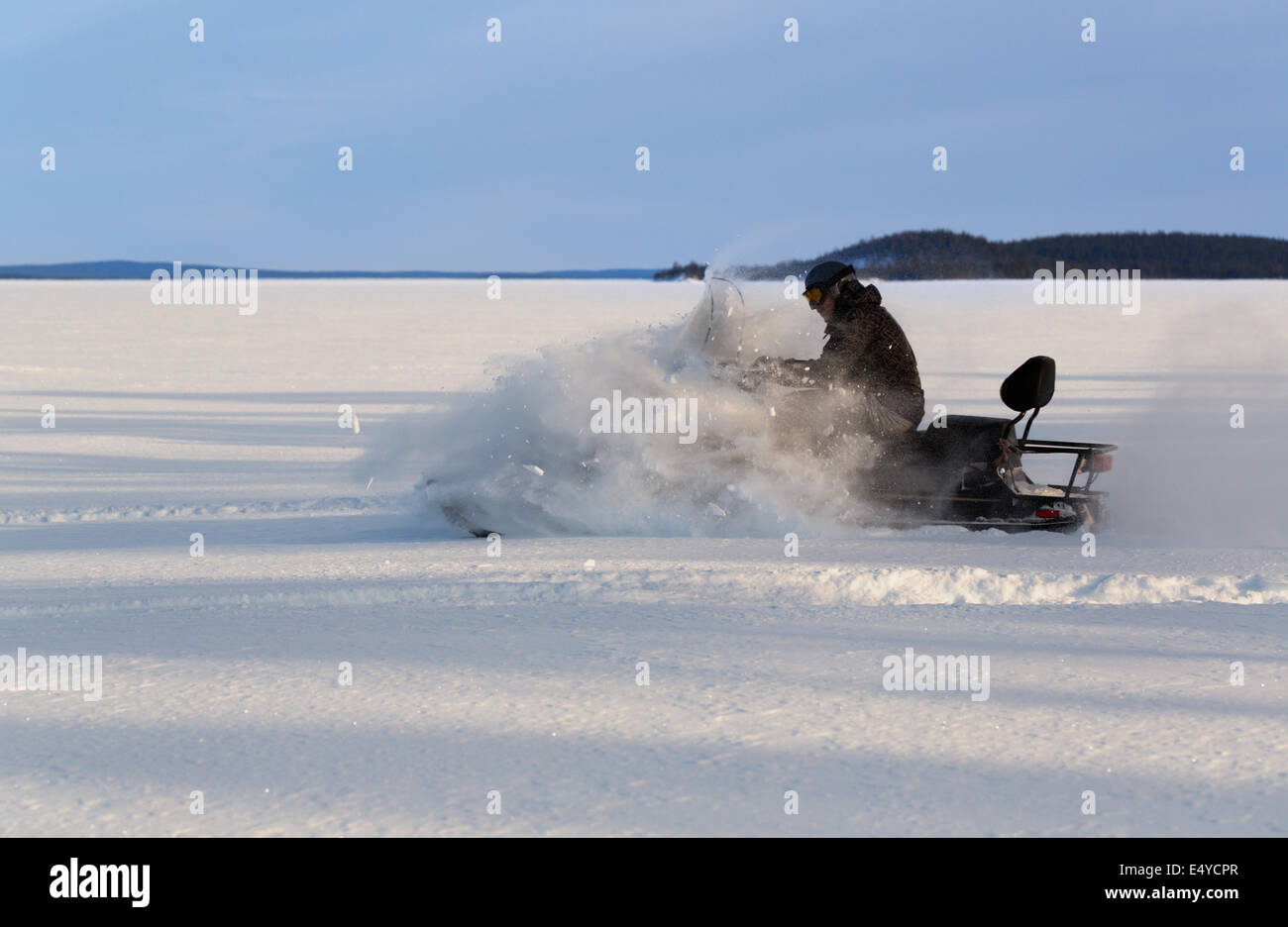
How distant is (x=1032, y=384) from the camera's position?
8.20 m

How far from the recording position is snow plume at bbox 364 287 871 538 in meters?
8.12

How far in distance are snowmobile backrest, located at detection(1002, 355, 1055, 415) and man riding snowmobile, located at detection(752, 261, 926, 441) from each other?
618 mm

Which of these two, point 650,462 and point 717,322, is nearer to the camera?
point 650,462

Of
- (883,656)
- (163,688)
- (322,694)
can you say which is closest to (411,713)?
(322,694)

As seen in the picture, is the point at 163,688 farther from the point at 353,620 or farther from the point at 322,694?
the point at 353,620

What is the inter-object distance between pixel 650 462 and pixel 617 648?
2.77m
